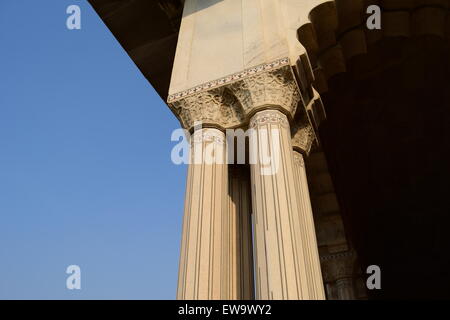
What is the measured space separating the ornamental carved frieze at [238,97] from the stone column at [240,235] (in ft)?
2.31

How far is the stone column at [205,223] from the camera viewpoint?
3.70 meters

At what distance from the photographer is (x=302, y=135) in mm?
5039

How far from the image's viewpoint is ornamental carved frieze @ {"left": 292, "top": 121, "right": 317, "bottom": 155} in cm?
498

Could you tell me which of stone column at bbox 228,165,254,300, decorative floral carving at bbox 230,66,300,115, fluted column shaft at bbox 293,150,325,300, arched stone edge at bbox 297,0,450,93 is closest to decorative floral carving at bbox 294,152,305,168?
fluted column shaft at bbox 293,150,325,300

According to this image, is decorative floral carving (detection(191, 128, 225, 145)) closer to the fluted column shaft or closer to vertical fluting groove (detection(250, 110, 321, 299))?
vertical fluting groove (detection(250, 110, 321, 299))

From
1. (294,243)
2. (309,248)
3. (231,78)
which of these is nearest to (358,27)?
(231,78)

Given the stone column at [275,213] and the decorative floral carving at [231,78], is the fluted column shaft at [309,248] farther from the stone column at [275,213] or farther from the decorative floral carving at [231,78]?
the decorative floral carving at [231,78]

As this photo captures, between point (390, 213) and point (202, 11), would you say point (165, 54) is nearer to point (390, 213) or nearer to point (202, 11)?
point (202, 11)

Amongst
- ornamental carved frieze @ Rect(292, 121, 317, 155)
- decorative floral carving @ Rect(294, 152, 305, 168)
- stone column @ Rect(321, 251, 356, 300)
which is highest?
ornamental carved frieze @ Rect(292, 121, 317, 155)

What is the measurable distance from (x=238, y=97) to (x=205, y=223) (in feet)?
4.79

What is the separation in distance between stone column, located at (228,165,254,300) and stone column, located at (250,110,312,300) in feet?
2.10

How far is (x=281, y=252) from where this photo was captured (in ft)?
11.2
